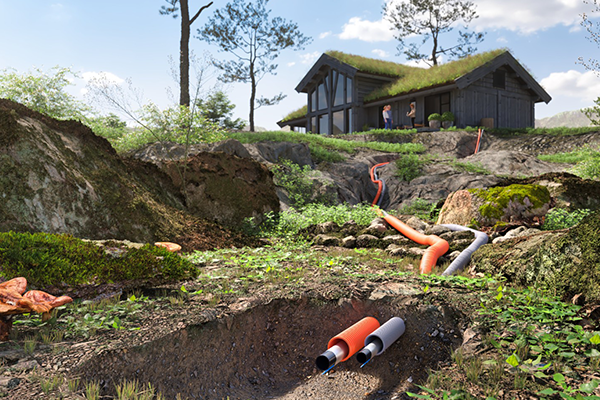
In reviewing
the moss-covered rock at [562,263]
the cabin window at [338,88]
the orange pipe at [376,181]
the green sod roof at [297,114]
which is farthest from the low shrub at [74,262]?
the green sod roof at [297,114]

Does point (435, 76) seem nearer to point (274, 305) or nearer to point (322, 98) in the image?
point (322, 98)

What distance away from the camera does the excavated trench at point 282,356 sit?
2930 millimetres

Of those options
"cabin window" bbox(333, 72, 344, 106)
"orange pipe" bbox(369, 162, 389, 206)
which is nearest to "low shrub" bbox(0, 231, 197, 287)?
"orange pipe" bbox(369, 162, 389, 206)

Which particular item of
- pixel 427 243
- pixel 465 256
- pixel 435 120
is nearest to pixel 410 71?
pixel 435 120

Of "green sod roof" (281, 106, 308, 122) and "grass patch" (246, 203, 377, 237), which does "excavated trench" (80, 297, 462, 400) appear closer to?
"grass patch" (246, 203, 377, 237)

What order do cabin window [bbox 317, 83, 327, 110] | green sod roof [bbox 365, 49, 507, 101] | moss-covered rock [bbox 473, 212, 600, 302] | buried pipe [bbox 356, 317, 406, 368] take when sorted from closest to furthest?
1. buried pipe [bbox 356, 317, 406, 368]
2. moss-covered rock [bbox 473, 212, 600, 302]
3. green sod roof [bbox 365, 49, 507, 101]
4. cabin window [bbox 317, 83, 327, 110]

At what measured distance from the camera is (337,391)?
3285 mm

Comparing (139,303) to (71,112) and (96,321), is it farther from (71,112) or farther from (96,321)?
(71,112)

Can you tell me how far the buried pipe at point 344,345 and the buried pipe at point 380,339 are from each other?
84 mm

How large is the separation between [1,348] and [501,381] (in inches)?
139

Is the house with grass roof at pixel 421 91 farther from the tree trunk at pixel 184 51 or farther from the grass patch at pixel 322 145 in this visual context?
the tree trunk at pixel 184 51

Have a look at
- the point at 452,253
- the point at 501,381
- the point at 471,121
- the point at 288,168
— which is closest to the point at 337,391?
the point at 501,381

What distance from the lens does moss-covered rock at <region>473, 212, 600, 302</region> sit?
Result: 3.55 m

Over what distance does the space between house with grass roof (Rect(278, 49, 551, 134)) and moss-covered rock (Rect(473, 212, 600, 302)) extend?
75.6 ft
